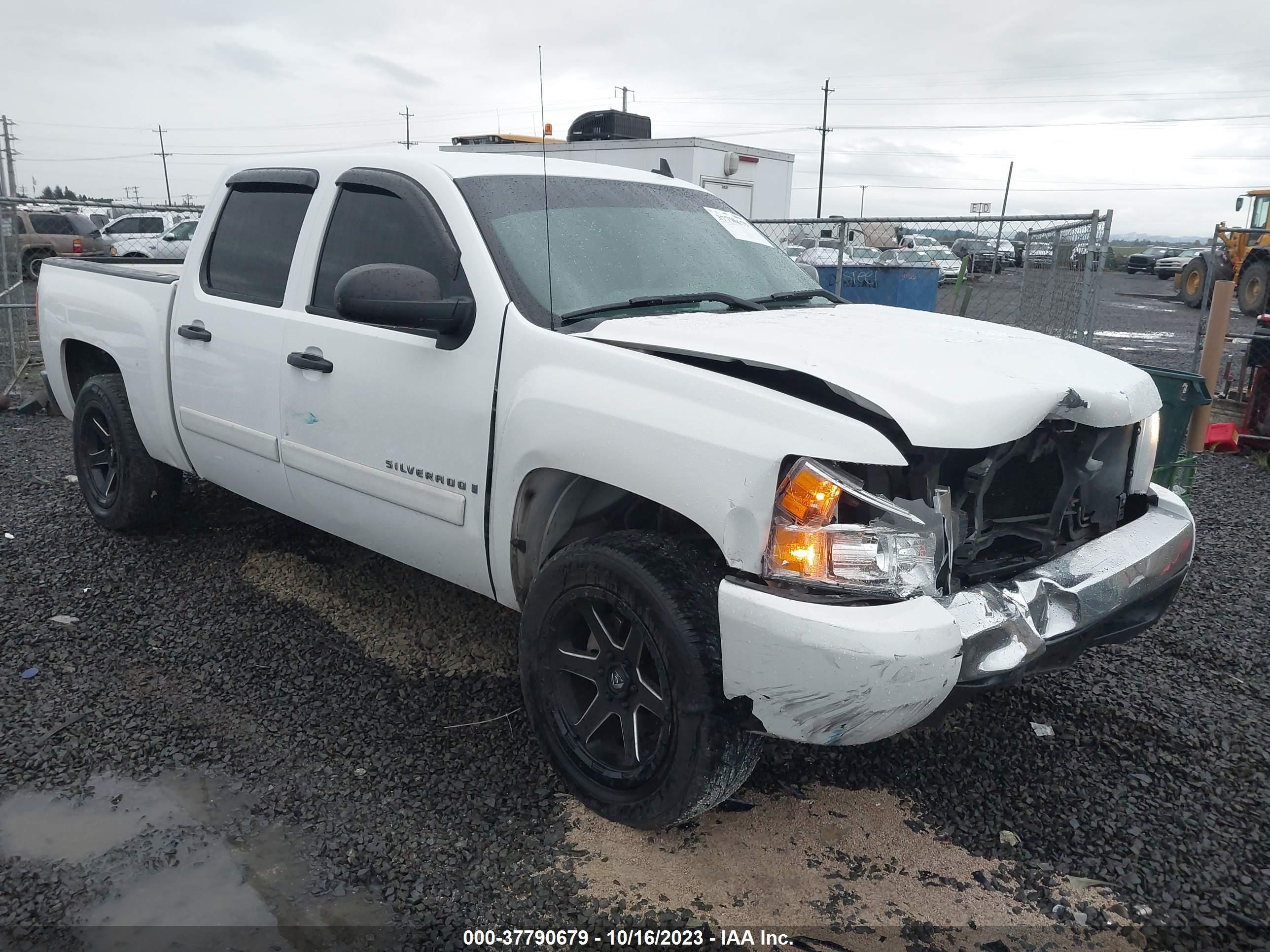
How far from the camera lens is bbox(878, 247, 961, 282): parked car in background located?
10586 mm

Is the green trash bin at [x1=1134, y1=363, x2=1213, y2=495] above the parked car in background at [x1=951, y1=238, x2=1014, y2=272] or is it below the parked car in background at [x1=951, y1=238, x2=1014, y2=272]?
below

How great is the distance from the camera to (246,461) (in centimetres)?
413

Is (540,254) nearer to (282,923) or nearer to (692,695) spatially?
(692,695)

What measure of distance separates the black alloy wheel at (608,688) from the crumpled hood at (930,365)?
78 cm

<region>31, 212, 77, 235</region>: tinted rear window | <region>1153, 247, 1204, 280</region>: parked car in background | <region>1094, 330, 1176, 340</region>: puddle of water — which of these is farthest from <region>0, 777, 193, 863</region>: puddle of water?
<region>1153, 247, 1204, 280</region>: parked car in background

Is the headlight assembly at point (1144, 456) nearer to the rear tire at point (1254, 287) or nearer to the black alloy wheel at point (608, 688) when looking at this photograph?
the black alloy wheel at point (608, 688)

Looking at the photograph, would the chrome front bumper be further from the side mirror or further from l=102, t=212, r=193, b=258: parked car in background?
l=102, t=212, r=193, b=258: parked car in background

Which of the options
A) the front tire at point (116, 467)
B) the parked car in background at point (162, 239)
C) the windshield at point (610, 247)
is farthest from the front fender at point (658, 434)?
the parked car in background at point (162, 239)

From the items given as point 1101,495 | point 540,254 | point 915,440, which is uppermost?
point 540,254

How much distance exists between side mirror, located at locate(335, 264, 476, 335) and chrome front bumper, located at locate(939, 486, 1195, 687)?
171 centimetres

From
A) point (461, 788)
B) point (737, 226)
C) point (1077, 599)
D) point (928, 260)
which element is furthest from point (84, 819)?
point (928, 260)

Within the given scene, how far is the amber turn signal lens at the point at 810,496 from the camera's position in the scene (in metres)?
2.36

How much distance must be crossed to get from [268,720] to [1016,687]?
2754 millimetres

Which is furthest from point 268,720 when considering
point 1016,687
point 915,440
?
point 1016,687
